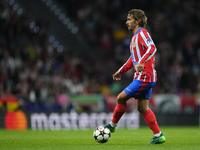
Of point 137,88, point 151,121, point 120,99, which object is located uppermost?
point 137,88

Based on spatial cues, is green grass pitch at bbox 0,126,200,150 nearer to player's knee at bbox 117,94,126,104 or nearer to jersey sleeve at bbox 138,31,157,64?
player's knee at bbox 117,94,126,104

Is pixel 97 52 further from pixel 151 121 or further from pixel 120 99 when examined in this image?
pixel 151 121

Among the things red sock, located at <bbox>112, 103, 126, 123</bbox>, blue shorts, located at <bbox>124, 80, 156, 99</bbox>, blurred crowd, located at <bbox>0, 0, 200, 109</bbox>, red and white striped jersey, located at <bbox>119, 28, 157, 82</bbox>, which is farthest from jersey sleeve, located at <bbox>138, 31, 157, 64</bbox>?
blurred crowd, located at <bbox>0, 0, 200, 109</bbox>

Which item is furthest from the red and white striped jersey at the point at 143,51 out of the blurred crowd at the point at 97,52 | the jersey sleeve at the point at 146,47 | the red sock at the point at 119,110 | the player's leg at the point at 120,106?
the blurred crowd at the point at 97,52

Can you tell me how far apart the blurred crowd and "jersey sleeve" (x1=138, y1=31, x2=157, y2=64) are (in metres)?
7.71

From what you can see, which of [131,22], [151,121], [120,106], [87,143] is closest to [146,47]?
[131,22]

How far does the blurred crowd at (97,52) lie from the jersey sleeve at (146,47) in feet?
25.3

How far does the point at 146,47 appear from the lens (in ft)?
19.1

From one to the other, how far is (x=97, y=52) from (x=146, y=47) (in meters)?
12.4

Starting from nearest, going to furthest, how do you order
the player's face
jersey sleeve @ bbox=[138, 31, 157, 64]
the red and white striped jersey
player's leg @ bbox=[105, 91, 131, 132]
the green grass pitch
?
the green grass pitch, jersey sleeve @ bbox=[138, 31, 157, 64], the red and white striped jersey, player's leg @ bbox=[105, 91, 131, 132], the player's face

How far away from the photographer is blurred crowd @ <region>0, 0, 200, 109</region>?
45.6 ft

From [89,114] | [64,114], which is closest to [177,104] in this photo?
[89,114]

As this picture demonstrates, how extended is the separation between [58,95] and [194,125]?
5198mm

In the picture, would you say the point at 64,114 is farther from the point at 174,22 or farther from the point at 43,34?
the point at 174,22
